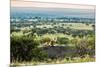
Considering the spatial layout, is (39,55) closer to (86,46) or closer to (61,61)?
(61,61)

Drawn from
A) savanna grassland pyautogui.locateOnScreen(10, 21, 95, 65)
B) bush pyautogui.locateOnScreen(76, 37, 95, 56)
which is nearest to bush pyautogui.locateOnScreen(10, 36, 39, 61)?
savanna grassland pyautogui.locateOnScreen(10, 21, 95, 65)

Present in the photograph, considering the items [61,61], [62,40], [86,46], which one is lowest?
[61,61]

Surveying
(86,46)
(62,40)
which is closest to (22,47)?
(62,40)

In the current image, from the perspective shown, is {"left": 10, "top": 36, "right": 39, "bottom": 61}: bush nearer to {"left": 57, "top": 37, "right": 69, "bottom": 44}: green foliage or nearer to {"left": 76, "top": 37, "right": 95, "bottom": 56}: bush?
{"left": 57, "top": 37, "right": 69, "bottom": 44}: green foliage

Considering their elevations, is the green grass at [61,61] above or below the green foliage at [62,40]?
below

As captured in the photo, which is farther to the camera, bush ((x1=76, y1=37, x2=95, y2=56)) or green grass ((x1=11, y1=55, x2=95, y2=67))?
bush ((x1=76, y1=37, x2=95, y2=56))

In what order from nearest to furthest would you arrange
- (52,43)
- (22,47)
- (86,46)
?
(22,47)
(52,43)
(86,46)

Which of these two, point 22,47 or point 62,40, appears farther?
point 62,40

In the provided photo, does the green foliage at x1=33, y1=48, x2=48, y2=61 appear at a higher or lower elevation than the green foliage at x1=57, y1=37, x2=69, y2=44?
lower

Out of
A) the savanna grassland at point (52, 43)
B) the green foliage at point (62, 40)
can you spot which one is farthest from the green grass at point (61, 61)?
the green foliage at point (62, 40)

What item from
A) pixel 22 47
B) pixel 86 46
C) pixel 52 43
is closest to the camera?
pixel 22 47

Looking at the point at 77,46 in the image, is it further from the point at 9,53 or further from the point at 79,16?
the point at 9,53

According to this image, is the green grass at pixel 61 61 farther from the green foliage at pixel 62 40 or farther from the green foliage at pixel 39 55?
the green foliage at pixel 62 40
